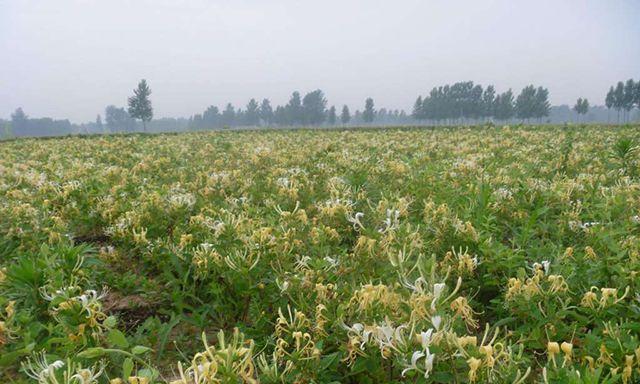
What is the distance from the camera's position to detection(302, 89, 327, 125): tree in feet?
419

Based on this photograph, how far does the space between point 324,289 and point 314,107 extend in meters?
135

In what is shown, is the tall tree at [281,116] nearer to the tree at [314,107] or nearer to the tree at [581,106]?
the tree at [314,107]

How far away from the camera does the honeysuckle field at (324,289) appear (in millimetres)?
1516

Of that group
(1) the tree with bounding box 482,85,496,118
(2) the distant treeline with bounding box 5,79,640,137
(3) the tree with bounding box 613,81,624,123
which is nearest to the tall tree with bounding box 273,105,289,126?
(2) the distant treeline with bounding box 5,79,640,137

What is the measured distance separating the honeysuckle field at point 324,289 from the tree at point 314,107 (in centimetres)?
12374

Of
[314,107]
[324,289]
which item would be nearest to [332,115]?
[314,107]

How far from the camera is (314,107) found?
13412 centimetres

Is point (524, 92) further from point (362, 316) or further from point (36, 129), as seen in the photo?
point (36, 129)

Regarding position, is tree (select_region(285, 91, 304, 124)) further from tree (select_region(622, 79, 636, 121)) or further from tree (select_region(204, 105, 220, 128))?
tree (select_region(622, 79, 636, 121))

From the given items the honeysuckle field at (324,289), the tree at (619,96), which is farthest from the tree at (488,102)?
the honeysuckle field at (324,289)

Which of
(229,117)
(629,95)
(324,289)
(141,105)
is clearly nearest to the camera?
(324,289)

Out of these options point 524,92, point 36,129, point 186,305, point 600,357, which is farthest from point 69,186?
point 36,129

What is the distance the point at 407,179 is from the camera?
21.0ft

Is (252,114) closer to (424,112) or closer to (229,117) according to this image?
(229,117)
